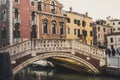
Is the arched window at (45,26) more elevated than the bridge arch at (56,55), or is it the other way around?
the arched window at (45,26)

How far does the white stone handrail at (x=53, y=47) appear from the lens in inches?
575

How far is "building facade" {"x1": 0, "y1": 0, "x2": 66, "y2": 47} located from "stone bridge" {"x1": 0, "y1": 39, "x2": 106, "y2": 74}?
944 centimetres

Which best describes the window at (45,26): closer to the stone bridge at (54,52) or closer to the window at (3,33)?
the window at (3,33)

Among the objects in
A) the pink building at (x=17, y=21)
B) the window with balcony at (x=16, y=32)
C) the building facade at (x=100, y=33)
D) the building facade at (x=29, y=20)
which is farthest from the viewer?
the building facade at (x=100, y=33)

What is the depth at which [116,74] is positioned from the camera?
1606 centimetres

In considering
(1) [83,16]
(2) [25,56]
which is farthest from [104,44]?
(2) [25,56]

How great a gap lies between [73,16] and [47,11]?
6.40 meters

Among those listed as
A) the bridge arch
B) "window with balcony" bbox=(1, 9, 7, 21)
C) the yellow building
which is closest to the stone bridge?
the bridge arch

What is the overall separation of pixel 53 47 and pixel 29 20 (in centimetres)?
1085

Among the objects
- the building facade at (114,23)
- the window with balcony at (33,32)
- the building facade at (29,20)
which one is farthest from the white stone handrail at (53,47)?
the building facade at (114,23)

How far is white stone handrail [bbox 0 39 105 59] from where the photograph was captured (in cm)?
1461

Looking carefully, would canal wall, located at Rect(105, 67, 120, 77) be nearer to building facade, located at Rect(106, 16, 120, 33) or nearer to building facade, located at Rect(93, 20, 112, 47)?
building facade, located at Rect(93, 20, 112, 47)

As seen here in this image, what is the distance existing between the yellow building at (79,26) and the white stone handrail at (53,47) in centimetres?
1466

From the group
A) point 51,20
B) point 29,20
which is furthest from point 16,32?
point 51,20
